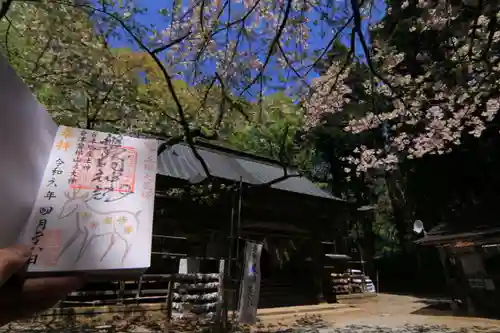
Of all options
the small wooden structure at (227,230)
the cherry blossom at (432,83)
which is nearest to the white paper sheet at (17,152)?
the cherry blossom at (432,83)

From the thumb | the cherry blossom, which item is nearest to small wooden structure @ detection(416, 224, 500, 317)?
the cherry blossom

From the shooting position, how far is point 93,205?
4.41 ft

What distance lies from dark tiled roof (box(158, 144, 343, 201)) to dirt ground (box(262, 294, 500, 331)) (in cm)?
369

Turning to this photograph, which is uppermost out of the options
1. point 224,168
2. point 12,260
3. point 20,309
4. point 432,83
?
point 432,83

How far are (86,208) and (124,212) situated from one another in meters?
0.13

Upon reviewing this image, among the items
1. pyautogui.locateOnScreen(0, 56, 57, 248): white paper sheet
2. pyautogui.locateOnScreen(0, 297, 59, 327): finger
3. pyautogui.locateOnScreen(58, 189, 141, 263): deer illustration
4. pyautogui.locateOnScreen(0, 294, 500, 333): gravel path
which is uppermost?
pyautogui.locateOnScreen(0, 56, 57, 248): white paper sheet

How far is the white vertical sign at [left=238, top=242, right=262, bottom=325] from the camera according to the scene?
793cm

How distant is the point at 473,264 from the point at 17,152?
1304 centimetres

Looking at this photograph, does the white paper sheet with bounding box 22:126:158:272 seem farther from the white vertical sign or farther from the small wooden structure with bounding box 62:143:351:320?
the white vertical sign

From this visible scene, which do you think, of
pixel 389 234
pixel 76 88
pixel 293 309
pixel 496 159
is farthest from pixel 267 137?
pixel 389 234

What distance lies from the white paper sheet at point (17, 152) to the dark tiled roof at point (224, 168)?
23.3 feet

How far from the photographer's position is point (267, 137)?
333 inches

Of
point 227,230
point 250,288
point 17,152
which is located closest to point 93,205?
point 17,152

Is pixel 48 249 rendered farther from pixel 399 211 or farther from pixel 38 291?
pixel 399 211
